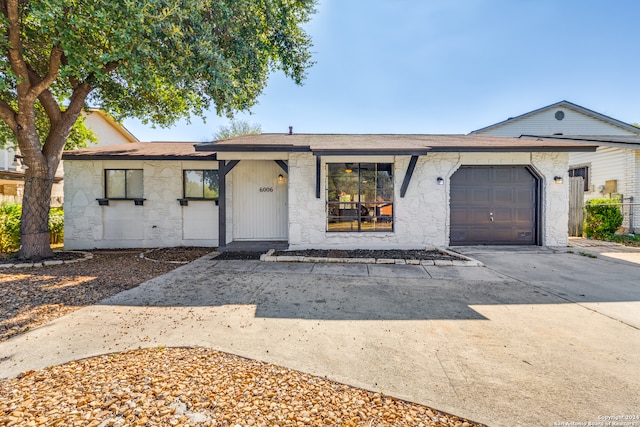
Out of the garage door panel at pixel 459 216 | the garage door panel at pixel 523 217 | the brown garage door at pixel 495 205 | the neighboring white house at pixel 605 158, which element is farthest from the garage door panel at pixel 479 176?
the neighboring white house at pixel 605 158

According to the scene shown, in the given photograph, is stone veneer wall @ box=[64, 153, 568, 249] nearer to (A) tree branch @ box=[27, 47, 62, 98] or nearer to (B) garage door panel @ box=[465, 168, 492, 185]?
(B) garage door panel @ box=[465, 168, 492, 185]

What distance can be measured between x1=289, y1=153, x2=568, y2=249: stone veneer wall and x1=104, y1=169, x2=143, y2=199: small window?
17.9 feet

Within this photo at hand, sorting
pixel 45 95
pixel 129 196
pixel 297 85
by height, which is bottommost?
pixel 129 196

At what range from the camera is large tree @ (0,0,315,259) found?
5.16 metres

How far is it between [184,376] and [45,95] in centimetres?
858

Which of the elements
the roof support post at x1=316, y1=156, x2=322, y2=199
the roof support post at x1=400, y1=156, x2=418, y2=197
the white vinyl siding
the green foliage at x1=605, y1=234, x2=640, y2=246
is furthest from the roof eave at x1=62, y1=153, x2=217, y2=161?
the white vinyl siding

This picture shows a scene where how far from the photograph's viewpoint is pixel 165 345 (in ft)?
9.32

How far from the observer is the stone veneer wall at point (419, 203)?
7590mm

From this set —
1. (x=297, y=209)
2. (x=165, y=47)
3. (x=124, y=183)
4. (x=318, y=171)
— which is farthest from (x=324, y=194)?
(x=124, y=183)

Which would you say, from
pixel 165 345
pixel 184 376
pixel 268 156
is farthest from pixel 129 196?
pixel 184 376

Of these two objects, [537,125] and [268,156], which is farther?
[537,125]

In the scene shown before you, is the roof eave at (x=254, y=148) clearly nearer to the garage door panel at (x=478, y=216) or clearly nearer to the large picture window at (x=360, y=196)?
the large picture window at (x=360, y=196)

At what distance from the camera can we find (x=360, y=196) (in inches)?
306

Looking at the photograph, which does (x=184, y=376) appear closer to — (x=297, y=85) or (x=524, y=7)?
(x=297, y=85)
